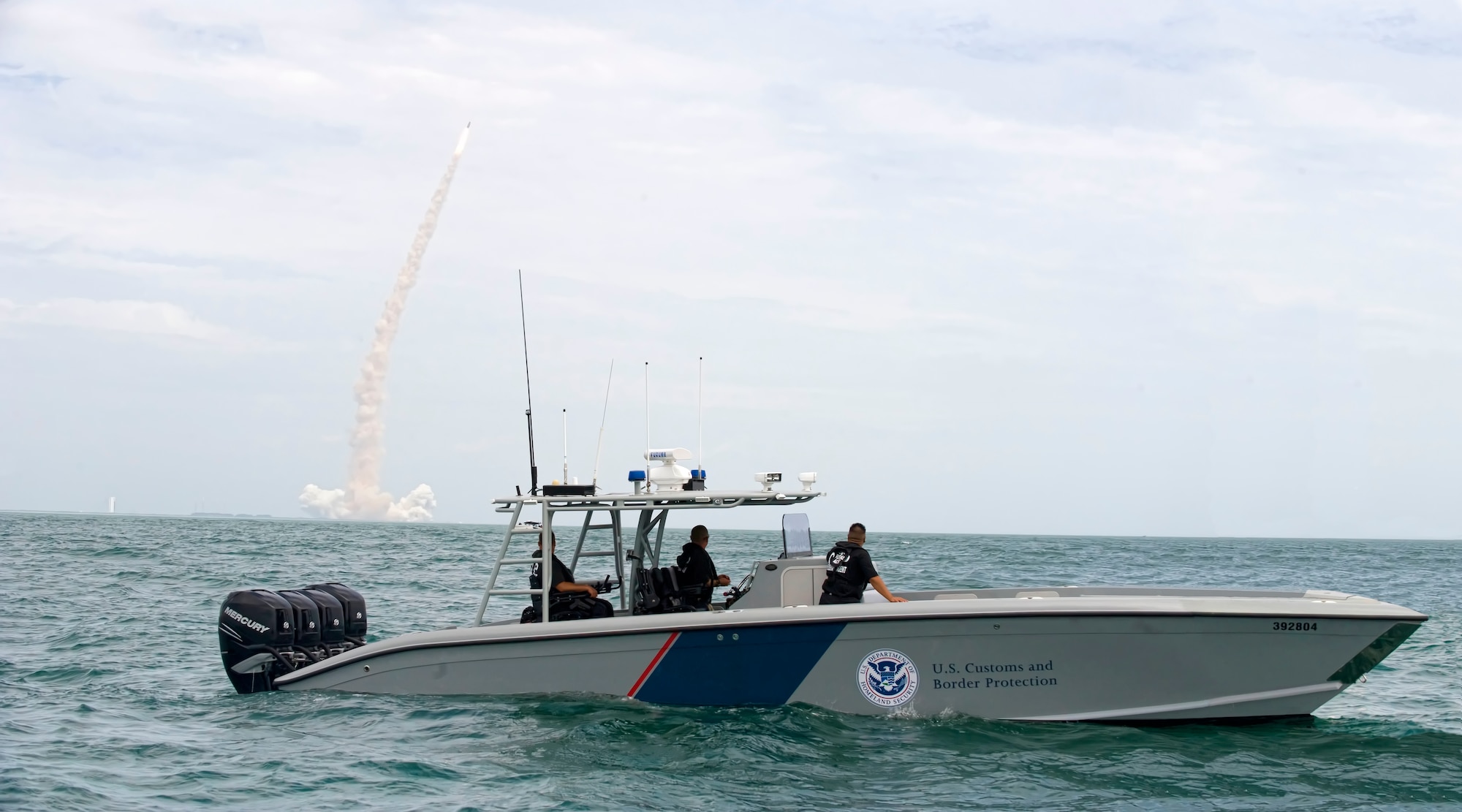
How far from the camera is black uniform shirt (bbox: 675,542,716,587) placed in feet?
33.0

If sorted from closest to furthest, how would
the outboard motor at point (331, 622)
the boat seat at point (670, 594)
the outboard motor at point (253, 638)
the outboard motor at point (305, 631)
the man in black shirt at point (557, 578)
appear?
the man in black shirt at point (557, 578)
the boat seat at point (670, 594)
the outboard motor at point (253, 638)
the outboard motor at point (305, 631)
the outboard motor at point (331, 622)

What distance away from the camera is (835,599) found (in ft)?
31.2

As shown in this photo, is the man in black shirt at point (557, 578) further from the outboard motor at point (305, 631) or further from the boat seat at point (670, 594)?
the outboard motor at point (305, 631)

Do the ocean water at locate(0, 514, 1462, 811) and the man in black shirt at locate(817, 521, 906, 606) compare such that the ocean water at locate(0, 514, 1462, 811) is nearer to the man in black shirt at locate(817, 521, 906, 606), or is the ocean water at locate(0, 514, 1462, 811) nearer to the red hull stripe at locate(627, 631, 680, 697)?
the red hull stripe at locate(627, 631, 680, 697)

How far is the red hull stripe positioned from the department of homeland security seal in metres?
1.38

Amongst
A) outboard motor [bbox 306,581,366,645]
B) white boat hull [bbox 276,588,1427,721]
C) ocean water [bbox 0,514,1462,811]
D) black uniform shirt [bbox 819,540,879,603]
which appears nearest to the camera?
ocean water [bbox 0,514,1462,811]

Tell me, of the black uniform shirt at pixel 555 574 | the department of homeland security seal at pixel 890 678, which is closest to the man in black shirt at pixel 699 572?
the black uniform shirt at pixel 555 574

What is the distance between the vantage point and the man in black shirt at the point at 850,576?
9453 mm

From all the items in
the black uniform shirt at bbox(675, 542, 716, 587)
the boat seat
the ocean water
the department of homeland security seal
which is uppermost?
the black uniform shirt at bbox(675, 542, 716, 587)

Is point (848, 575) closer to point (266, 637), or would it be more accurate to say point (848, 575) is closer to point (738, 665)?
point (738, 665)

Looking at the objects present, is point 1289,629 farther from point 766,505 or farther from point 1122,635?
point 766,505

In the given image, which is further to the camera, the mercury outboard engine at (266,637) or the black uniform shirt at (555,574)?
the mercury outboard engine at (266,637)

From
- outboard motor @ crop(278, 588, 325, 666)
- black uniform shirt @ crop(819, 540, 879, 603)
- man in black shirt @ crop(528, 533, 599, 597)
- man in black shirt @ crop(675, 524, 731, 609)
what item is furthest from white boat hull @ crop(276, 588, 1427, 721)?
outboard motor @ crop(278, 588, 325, 666)

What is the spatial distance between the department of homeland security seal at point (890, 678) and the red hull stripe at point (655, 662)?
54.5 inches
